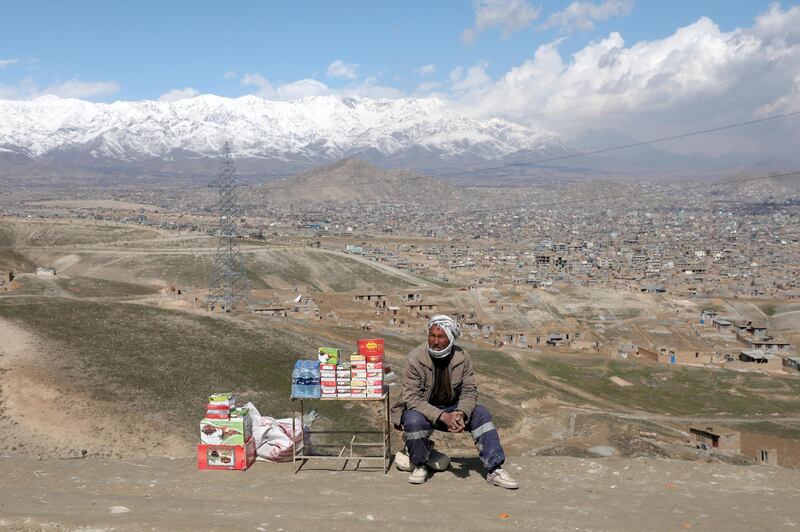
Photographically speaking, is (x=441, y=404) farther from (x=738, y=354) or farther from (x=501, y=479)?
(x=738, y=354)

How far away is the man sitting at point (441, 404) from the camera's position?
9.45m

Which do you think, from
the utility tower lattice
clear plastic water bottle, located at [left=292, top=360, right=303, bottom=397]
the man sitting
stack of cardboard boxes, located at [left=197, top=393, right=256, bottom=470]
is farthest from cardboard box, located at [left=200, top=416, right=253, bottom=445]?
the utility tower lattice

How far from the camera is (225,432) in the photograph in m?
10.5

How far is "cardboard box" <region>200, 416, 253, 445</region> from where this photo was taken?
10438 mm

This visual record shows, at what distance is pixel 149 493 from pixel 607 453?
A: 18268 millimetres

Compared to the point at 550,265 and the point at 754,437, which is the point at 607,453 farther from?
the point at 550,265

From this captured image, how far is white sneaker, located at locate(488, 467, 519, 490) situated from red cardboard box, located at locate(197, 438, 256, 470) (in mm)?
3820

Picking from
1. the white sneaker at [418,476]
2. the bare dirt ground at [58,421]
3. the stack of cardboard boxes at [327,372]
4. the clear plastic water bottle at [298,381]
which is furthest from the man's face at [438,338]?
the bare dirt ground at [58,421]

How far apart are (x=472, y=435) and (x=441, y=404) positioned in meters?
0.65

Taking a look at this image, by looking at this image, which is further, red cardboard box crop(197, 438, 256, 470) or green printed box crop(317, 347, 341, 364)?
green printed box crop(317, 347, 341, 364)

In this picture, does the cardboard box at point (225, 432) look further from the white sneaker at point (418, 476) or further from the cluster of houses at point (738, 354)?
the cluster of houses at point (738, 354)

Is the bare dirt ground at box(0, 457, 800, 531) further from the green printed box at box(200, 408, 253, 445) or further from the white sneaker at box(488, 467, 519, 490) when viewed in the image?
the green printed box at box(200, 408, 253, 445)

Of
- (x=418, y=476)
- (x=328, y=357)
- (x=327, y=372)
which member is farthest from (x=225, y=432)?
(x=418, y=476)

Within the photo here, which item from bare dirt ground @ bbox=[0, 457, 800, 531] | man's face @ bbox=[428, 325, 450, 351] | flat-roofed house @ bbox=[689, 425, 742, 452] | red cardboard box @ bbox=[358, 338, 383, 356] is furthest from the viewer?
flat-roofed house @ bbox=[689, 425, 742, 452]
